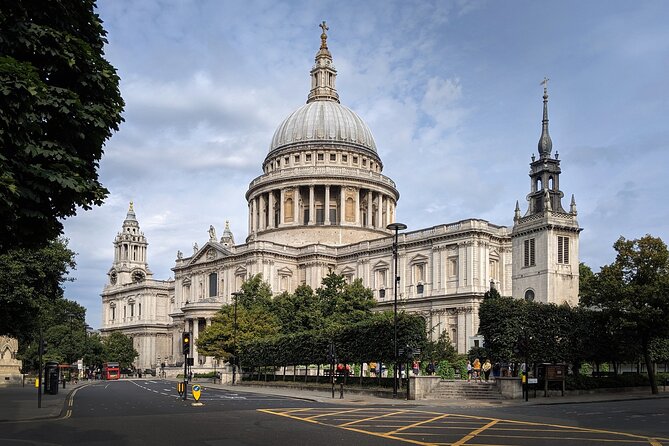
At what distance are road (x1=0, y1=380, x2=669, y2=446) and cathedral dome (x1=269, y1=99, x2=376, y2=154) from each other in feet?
294

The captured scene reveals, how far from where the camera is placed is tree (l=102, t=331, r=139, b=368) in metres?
122

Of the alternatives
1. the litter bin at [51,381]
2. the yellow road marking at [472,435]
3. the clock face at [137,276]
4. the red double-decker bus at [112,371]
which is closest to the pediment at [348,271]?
the red double-decker bus at [112,371]

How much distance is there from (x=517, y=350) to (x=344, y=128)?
81.4m

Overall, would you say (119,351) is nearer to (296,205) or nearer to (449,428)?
(296,205)

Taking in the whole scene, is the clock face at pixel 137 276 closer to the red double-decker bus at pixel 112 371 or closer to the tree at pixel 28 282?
the red double-decker bus at pixel 112 371

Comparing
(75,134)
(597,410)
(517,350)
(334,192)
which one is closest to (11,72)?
(75,134)

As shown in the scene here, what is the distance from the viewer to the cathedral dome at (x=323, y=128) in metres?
123

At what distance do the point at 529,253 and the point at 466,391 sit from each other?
101 ft

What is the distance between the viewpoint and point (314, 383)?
5591 cm

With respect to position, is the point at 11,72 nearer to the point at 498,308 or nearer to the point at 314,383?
the point at 498,308

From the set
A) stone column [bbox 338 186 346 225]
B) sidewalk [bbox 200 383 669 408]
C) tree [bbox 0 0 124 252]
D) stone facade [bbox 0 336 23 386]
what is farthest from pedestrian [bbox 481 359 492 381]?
stone column [bbox 338 186 346 225]

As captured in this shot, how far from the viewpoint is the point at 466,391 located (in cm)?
4391

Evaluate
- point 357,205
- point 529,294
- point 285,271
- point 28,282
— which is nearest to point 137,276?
point 285,271

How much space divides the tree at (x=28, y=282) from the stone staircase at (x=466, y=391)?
23.7 meters
